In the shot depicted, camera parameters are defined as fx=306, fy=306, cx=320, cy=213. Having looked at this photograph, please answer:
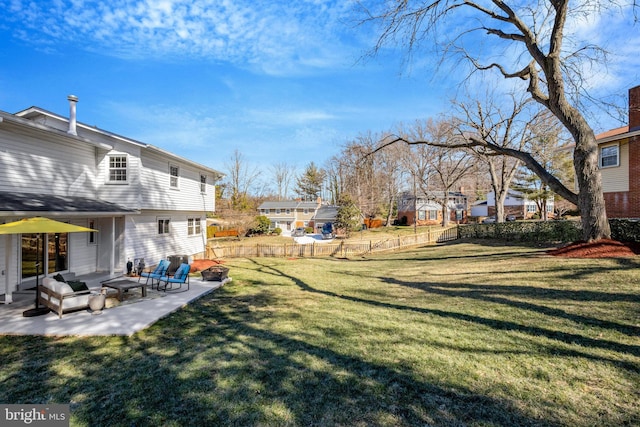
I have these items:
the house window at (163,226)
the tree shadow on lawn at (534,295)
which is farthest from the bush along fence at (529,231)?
the house window at (163,226)

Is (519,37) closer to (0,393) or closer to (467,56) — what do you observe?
(467,56)

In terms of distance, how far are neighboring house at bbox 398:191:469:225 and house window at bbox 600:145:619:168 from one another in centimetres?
3072

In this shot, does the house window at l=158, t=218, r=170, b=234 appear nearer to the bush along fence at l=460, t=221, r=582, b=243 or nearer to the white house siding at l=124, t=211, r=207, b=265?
the white house siding at l=124, t=211, r=207, b=265

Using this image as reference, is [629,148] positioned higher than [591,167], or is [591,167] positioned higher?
[629,148]

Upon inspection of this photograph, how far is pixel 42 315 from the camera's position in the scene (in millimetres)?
7207

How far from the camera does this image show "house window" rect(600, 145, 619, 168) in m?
15.6

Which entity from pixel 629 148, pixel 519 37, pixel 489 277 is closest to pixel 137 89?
pixel 519 37

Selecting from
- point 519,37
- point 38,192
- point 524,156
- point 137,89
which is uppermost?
point 137,89

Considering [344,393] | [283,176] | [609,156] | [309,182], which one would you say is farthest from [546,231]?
[283,176]

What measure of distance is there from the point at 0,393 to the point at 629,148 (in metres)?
22.8

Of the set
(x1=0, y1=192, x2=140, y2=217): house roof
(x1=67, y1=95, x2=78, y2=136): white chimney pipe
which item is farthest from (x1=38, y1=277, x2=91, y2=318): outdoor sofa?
(x1=67, y1=95, x2=78, y2=136): white chimney pipe

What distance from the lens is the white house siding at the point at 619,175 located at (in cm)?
1509

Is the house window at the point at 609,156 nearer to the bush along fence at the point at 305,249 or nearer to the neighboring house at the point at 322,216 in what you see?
the bush along fence at the point at 305,249

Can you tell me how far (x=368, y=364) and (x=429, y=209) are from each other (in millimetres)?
51018
